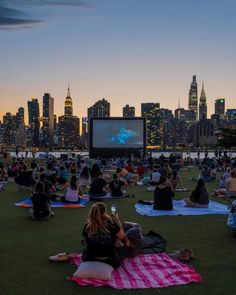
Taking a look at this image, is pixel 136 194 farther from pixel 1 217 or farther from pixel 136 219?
pixel 1 217

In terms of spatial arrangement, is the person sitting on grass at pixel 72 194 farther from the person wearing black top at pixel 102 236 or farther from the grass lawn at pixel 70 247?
the person wearing black top at pixel 102 236

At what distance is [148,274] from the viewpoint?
239 inches

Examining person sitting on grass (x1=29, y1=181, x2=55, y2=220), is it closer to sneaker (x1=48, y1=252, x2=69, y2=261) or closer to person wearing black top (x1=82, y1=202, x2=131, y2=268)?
sneaker (x1=48, y1=252, x2=69, y2=261)

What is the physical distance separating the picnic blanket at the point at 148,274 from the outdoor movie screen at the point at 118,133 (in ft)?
130

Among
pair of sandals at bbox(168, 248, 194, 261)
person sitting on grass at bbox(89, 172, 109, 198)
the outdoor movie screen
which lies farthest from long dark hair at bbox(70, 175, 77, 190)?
the outdoor movie screen

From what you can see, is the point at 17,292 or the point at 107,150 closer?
the point at 17,292

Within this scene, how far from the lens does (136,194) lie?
1612 centimetres

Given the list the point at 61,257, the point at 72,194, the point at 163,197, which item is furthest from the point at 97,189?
the point at 61,257

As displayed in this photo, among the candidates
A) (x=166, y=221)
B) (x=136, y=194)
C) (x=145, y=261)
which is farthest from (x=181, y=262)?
(x=136, y=194)

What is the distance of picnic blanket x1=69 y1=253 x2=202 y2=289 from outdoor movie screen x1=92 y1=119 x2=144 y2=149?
39650mm

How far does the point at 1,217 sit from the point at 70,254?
451 centimetres

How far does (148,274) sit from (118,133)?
41066 millimetres

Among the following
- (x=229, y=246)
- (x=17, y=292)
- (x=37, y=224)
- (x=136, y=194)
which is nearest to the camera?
(x=17, y=292)

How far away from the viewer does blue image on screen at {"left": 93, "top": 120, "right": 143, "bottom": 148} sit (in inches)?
1829
